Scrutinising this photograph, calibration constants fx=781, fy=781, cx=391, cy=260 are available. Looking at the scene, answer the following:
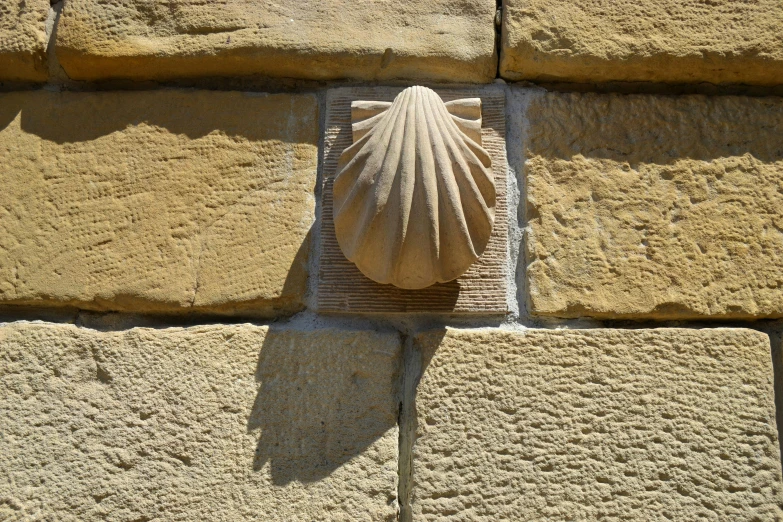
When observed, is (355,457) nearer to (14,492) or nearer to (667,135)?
(14,492)

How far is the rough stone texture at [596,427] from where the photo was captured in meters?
1.32

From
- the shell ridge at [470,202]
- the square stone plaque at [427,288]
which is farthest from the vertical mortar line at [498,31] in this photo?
the shell ridge at [470,202]

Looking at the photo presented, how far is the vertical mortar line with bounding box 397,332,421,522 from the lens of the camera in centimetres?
134

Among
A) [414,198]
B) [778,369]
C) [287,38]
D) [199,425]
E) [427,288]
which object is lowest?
[199,425]

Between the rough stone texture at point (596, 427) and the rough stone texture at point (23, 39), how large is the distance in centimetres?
98

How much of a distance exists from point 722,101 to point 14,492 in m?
1.52

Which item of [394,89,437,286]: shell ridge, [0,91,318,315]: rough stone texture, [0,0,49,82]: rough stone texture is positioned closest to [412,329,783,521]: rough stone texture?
[394,89,437,286]: shell ridge

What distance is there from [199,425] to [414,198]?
1.80 feet

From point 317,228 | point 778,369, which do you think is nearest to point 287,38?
point 317,228

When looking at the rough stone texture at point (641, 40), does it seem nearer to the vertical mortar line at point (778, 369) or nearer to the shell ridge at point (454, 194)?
the shell ridge at point (454, 194)

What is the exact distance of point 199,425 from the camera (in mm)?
1367

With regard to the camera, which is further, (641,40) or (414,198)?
(641,40)

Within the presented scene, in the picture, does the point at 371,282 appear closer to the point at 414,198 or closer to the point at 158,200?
the point at 414,198

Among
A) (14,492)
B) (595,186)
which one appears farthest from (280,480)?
(595,186)
